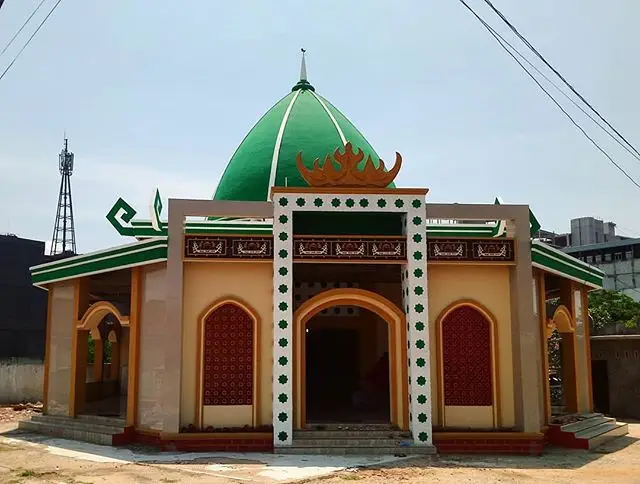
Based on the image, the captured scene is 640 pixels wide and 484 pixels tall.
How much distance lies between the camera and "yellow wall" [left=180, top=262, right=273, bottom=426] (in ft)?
36.1

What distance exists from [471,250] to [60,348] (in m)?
8.36

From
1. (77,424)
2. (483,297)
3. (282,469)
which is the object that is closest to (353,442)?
(282,469)

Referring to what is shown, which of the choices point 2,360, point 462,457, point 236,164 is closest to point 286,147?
point 236,164

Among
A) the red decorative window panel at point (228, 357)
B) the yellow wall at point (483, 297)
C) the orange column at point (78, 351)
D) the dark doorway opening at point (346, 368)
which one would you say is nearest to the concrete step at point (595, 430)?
the yellow wall at point (483, 297)

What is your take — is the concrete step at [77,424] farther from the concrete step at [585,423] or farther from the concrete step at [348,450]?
the concrete step at [585,423]

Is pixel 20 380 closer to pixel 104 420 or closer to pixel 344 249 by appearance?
pixel 104 420

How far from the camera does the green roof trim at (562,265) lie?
1190 centimetres

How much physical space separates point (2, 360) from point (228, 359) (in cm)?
1327

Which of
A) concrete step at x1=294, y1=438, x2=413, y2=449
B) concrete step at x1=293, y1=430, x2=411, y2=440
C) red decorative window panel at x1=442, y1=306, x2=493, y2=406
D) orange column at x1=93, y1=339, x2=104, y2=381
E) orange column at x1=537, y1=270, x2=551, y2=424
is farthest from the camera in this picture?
orange column at x1=93, y1=339, x2=104, y2=381

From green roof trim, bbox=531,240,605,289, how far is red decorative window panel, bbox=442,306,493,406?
1.59 metres

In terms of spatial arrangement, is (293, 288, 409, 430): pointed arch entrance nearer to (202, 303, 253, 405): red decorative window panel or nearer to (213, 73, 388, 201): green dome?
(202, 303, 253, 405): red decorative window panel

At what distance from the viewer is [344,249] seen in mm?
11133

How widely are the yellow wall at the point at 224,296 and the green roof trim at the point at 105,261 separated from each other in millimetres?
663

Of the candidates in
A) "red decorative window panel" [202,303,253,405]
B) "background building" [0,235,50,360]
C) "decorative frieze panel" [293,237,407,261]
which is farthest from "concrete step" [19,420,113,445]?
"background building" [0,235,50,360]
